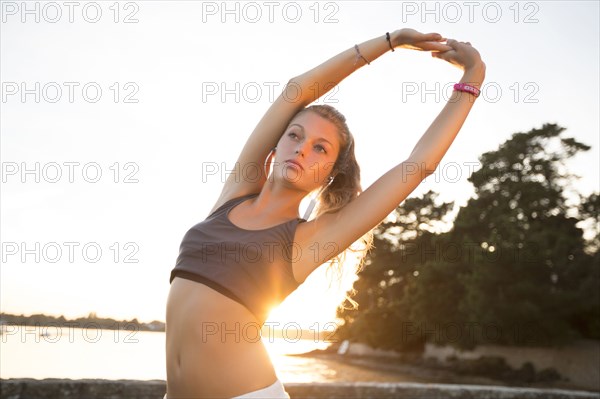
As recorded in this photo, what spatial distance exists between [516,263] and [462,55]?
30543 mm

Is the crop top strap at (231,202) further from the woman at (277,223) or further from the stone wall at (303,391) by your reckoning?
the stone wall at (303,391)

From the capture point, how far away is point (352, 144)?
247cm

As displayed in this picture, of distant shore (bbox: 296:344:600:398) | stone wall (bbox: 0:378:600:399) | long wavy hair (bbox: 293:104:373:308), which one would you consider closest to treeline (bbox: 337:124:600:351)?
distant shore (bbox: 296:344:600:398)

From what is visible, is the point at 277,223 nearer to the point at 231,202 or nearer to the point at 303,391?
the point at 231,202

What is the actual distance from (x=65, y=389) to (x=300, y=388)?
9.36ft

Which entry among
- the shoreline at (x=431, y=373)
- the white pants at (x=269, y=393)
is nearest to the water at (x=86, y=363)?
the white pants at (x=269, y=393)

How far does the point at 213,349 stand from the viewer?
1879mm

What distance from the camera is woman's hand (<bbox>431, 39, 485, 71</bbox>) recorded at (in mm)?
2322

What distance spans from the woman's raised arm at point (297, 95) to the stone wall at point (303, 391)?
495 cm

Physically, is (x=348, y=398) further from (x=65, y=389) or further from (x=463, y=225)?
(x=463, y=225)

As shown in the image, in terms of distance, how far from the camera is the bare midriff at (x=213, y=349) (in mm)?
1877

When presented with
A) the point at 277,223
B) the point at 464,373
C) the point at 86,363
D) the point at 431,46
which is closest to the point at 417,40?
the point at 431,46

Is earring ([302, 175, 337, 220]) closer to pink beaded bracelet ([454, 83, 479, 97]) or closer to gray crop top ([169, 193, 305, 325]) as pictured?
gray crop top ([169, 193, 305, 325])

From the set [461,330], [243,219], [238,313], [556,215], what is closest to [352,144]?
[243,219]
